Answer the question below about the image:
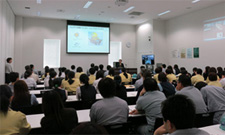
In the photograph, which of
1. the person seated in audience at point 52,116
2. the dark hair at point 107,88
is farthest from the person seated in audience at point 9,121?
the dark hair at point 107,88

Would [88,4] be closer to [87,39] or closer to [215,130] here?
[87,39]

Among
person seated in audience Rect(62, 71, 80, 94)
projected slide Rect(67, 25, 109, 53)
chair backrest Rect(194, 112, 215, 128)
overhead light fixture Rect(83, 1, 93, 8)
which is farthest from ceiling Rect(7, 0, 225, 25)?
chair backrest Rect(194, 112, 215, 128)

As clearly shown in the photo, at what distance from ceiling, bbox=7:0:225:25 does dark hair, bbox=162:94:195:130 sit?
6.86 metres

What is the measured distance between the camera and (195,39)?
29.8 ft

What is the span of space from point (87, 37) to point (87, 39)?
12 centimetres

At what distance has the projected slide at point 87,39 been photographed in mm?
10609

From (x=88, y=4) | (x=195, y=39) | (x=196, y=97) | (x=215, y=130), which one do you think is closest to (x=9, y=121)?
(x=215, y=130)

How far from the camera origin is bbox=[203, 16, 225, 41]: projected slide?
7734mm

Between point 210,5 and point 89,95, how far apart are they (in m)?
7.61

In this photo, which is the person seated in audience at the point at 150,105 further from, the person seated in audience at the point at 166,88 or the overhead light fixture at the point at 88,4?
the overhead light fixture at the point at 88,4

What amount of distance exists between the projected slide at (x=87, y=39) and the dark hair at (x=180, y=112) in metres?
9.92

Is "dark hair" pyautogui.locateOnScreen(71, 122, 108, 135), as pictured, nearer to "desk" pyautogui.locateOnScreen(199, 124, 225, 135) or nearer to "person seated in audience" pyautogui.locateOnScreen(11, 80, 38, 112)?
"desk" pyautogui.locateOnScreen(199, 124, 225, 135)

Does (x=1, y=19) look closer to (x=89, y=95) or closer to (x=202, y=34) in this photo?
(x=89, y=95)

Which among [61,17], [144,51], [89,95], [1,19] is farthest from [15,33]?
[89,95]
